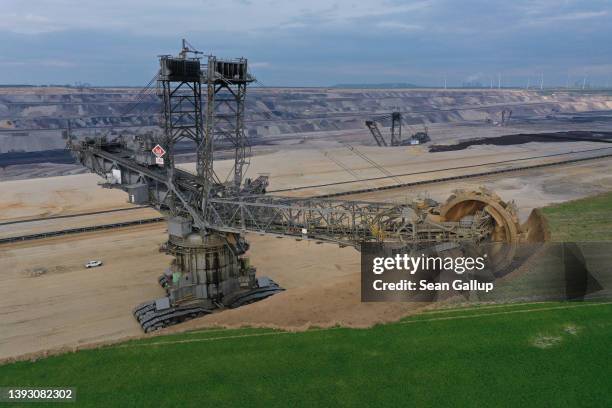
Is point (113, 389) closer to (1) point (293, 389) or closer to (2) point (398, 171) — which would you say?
(1) point (293, 389)

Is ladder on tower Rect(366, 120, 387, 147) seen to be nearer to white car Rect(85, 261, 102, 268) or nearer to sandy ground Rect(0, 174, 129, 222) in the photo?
sandy ground Rect(0, 174, 129, 222)

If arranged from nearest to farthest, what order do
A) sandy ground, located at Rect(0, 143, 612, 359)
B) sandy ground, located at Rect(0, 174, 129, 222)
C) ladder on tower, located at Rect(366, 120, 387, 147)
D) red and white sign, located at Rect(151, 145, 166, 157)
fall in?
sandy ground, located at Rect(0, 143, 612, 359), red and white sign, located at Rect(151, 145, 166, 157), sandy ground, located at Rect(0, 174, 129, 222), ladder on tower, located at Rect(366, 120, 387, 147)

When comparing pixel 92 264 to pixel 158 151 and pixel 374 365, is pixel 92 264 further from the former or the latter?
pixel 374 365

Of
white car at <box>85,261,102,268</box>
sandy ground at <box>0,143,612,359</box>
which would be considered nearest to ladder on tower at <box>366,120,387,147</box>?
sandy ground at <box>0,143,612,359</box>

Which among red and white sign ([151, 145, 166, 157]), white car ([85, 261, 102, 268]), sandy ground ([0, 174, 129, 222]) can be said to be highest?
red and white sign ([151, 145, 166, 157])

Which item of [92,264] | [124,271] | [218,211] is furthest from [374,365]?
[92,264]

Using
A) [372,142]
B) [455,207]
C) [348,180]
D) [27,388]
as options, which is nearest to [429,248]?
[455,207]
